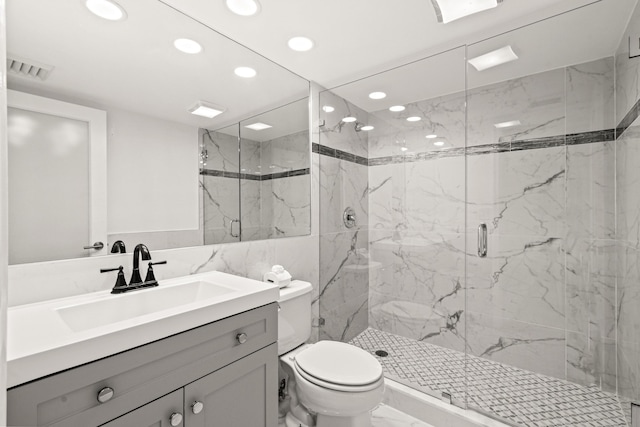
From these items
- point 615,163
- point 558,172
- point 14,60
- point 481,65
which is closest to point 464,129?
point 481,65

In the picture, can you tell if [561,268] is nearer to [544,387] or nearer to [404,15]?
[544,387]

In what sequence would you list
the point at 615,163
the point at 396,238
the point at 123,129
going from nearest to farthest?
the point at 123,129, the point at 615,163, the point at 396,238

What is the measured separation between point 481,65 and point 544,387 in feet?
7.22

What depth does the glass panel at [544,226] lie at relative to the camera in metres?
1.82

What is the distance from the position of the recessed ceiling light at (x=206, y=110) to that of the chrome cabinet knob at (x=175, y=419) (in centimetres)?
136

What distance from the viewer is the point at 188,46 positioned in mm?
1556

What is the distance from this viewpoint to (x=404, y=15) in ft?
4.99

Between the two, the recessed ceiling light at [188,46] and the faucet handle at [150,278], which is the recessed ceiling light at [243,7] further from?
the faucet handle at [150,278]

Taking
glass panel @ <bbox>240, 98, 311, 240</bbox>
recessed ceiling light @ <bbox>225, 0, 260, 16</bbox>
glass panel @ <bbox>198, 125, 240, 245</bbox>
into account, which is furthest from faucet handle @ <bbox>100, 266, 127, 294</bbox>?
→ recessed ceiling light @ <bbox>225, 0, 260, 16</bbox>

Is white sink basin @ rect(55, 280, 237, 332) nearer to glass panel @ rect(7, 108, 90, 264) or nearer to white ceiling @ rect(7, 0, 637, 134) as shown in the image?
glass panel @ rect(7, 108, 90, 264)

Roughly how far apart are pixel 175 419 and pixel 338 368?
0.80m

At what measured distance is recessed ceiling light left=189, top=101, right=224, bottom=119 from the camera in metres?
1.60

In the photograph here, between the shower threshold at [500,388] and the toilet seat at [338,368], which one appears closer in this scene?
the toilet seat at [338,368]

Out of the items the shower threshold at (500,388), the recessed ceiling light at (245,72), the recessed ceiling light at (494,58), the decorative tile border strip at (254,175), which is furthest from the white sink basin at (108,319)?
the recessed ceiling light at (494,58)
